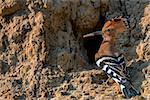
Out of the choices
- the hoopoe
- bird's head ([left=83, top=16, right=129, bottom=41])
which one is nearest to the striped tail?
the hoopoe

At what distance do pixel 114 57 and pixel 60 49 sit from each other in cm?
45

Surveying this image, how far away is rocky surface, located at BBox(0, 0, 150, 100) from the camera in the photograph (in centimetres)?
445

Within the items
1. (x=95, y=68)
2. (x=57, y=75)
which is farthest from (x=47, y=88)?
(x=95, y=68)

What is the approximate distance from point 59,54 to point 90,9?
22.1 inches

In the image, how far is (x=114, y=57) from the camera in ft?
15.4

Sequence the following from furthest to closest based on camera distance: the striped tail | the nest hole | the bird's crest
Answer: the nest hole < the bird's crest < the striped tail

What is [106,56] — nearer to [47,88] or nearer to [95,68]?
[95,68]

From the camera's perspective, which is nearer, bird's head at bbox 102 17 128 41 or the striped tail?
the striped tail

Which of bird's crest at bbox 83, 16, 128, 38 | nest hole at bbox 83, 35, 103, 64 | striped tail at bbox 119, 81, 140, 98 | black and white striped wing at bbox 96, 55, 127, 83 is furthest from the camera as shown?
nest hole at bbox 83, 35, 103, 64

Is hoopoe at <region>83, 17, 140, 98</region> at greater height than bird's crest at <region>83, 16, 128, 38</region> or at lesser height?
lesser

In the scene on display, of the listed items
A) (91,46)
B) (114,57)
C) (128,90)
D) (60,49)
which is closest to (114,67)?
(114,57)

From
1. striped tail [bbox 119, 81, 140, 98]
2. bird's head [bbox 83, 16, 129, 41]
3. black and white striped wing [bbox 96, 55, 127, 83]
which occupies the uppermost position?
bird's head [bbox 83, 16, 129, 41]

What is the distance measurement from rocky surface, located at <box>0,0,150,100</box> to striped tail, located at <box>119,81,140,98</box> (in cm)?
6

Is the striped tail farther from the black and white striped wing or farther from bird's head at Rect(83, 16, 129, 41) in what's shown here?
bird's head at Rect(83, 16, 129, 41)
